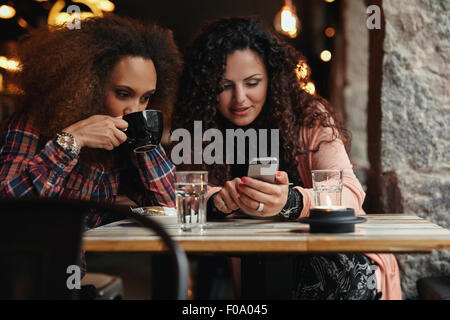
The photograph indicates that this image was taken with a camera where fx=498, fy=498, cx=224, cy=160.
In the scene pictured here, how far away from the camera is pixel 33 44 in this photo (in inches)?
82.7

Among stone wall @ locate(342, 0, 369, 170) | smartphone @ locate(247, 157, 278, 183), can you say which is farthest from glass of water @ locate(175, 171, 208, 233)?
stone wall @ locate(342, 0, 369, 170)

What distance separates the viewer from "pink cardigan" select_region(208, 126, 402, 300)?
1.69 meters

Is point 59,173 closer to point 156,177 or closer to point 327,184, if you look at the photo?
point 156,177

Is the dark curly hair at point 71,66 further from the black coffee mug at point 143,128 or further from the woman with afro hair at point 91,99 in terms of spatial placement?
the black coffee mug at point 143,128

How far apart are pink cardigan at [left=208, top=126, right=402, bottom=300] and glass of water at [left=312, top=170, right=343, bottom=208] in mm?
68

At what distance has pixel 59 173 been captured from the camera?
5.66 ft

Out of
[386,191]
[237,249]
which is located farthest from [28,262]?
[386,191]

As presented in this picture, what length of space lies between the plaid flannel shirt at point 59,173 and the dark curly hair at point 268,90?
0.76ft

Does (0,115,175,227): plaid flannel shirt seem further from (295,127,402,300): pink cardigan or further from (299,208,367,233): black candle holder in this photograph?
(299,208,367,233): black candle holder

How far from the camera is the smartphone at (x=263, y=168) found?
1415 mm

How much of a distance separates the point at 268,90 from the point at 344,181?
0.65m

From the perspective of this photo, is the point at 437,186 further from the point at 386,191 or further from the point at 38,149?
the point at 38,149

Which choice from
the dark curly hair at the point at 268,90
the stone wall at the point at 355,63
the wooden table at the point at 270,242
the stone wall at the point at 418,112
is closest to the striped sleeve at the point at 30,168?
the wooden table at the point at 270,242
